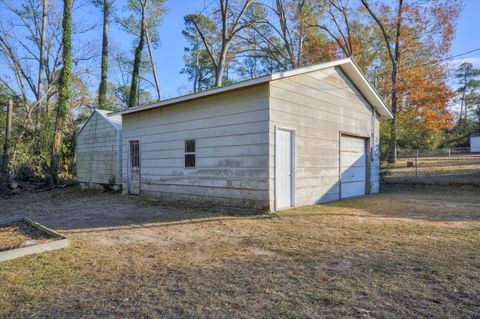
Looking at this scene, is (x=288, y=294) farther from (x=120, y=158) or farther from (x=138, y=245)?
(x=120, y=158)

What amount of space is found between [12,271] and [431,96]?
71.5ft

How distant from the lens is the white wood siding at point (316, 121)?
24.7 ft

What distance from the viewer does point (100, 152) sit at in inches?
528

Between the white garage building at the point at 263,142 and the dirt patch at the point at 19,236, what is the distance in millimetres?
3944

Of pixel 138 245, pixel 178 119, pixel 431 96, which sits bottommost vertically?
pixel 138 245

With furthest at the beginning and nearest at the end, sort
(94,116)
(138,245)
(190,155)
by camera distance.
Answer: (94,116) → (190,155) → (138,245)

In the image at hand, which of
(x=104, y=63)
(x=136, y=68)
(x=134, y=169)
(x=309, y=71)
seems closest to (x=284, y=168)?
(x=309, y=71)

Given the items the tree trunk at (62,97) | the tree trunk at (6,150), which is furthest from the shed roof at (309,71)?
the tree trunk at (6,150)

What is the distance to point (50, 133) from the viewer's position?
15.2 metres

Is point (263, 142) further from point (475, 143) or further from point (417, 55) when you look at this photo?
point (475, 143)

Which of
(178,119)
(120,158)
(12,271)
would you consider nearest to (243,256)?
(12,271)

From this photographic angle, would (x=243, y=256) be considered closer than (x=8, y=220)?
Yes

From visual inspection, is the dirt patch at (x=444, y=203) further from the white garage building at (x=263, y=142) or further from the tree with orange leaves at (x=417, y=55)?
the tree with orange leaves at (x=417, y=55)

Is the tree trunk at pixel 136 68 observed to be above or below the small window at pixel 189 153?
above
